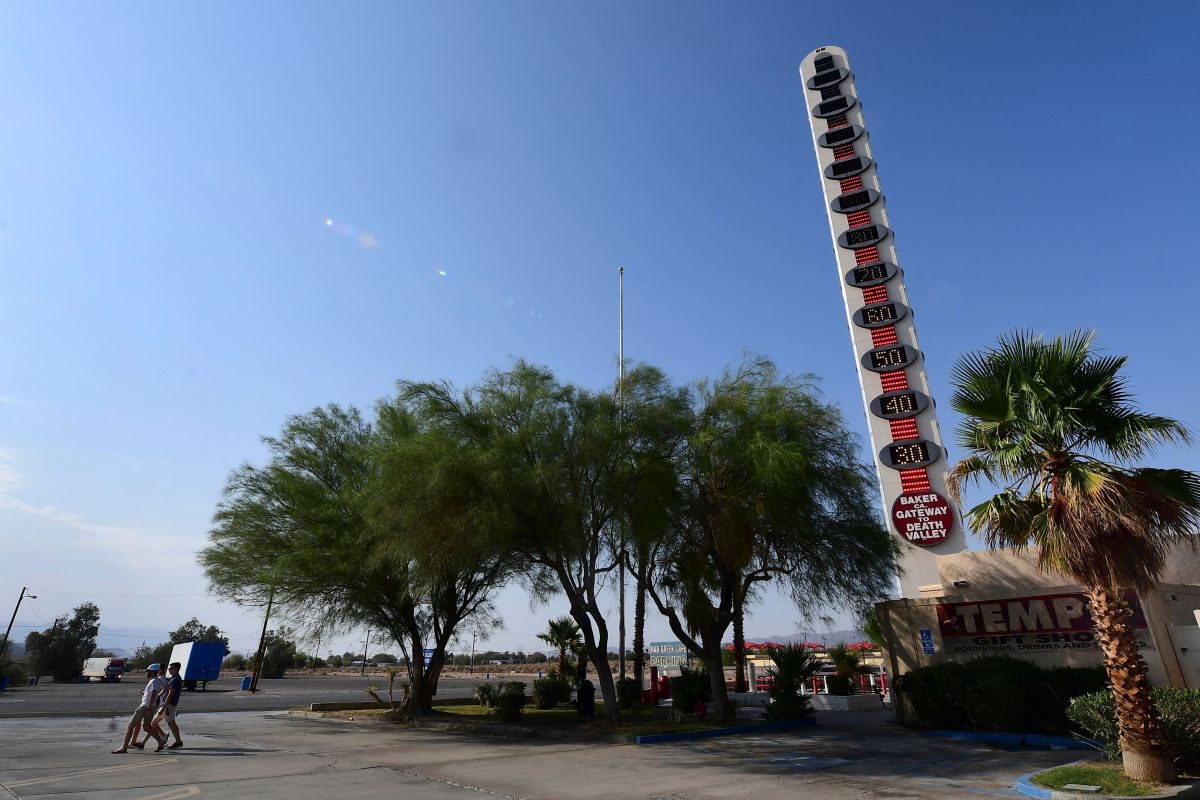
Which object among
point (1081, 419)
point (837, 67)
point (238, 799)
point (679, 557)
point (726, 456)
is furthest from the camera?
point (837, 67)

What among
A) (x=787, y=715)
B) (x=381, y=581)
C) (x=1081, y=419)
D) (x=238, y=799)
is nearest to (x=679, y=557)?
(x=787, y=715)

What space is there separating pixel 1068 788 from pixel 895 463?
23.7 m

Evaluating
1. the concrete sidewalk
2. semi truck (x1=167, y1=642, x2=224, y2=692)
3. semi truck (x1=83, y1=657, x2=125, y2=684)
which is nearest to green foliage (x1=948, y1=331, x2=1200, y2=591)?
the concrete sidewalk

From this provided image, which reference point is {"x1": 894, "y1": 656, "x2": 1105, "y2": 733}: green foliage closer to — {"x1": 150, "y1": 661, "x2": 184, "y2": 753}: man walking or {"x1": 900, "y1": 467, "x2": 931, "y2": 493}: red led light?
{"x1": 900, "y1": 467, "x2": 931, "y2": 493}: red led light

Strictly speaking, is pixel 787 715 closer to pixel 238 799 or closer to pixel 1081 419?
pixel 1081 419

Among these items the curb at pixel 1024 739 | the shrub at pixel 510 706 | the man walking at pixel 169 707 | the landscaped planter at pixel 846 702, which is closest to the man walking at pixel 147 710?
the man walking at pixel 169 707

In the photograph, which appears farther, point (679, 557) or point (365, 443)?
point (365, 443)

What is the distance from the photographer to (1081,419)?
1039 cm

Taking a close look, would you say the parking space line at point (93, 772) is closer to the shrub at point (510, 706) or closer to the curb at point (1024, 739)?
the shrub at point (510, 706)

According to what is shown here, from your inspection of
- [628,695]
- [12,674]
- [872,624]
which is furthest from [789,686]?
[12,674]

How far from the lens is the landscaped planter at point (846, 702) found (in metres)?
25.1

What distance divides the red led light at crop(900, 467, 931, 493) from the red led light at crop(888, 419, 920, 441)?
166 centimetres

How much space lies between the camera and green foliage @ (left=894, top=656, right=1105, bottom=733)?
14.5 meters

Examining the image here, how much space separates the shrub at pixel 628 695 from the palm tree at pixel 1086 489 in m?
16.2
